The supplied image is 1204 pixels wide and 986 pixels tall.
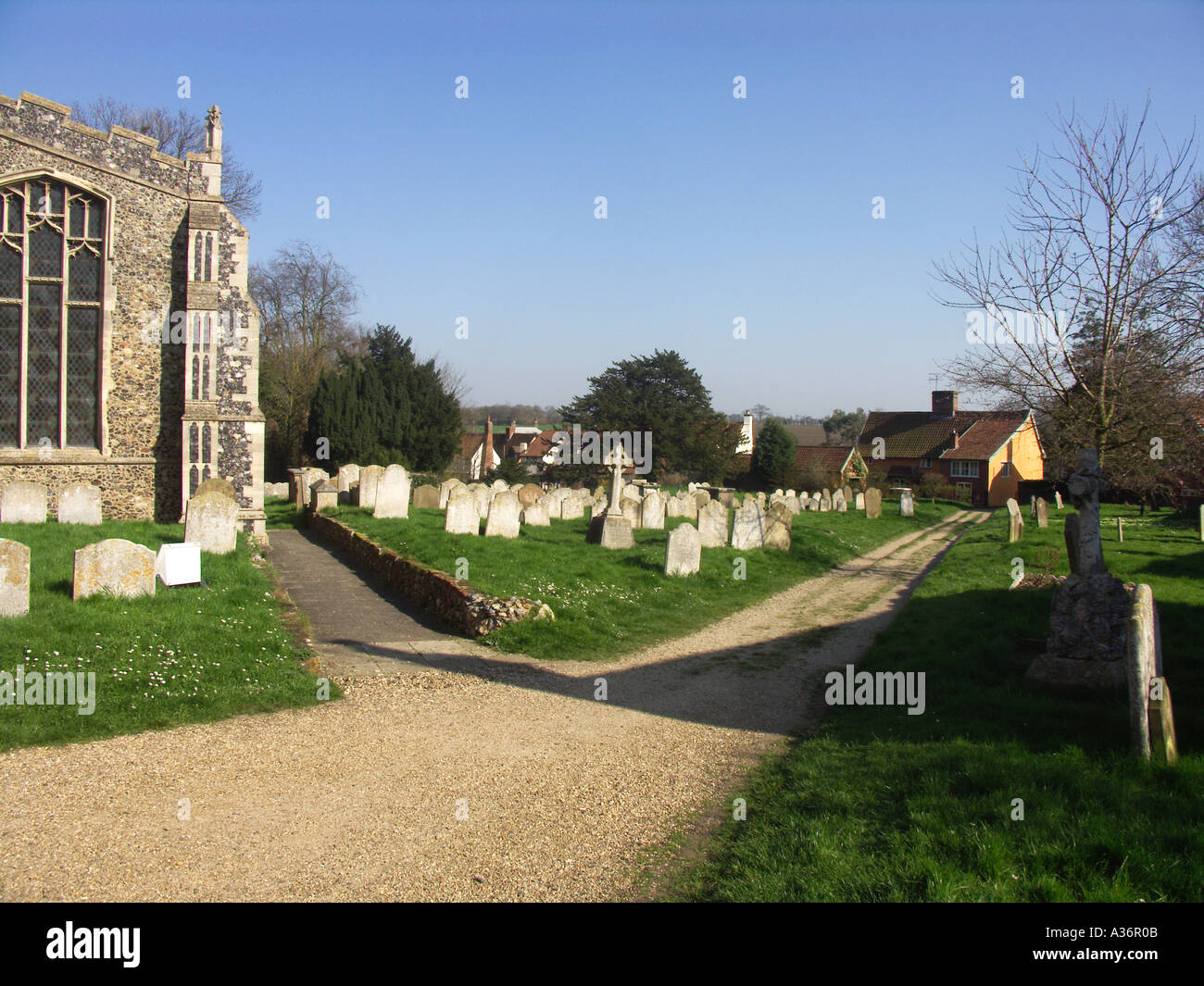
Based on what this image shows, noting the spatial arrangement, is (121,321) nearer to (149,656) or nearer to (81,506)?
(81,506)

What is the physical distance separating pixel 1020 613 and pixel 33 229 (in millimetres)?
18233

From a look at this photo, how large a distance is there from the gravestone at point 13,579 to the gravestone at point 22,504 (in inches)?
262

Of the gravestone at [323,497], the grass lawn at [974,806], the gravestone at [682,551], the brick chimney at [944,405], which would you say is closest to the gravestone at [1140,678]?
the grass lawn at [974,806]

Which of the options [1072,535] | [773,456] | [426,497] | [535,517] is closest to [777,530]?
[535,517]

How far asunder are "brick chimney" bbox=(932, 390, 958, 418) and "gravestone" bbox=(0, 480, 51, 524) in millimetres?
52991

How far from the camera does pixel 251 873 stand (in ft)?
13.5

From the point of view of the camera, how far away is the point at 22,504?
43.9 feet

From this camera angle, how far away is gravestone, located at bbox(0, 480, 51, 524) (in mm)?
13273

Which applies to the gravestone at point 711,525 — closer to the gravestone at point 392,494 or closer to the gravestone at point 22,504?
the gravestone at point 392,494

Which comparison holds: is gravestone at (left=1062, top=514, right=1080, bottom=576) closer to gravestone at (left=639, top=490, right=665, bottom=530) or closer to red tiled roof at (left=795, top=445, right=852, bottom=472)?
gravestone at (left=639, top=490, right=665, bottom=530)

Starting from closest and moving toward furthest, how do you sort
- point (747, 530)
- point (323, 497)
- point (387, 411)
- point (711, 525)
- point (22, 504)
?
point (22, 504) → point (711, 525) → point (747, 530) → point (323, 497) → point (387, 411)

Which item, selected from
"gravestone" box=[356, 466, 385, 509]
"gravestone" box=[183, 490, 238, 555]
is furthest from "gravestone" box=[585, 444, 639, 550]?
"gravestone" box=[183, 490, 238, 555]

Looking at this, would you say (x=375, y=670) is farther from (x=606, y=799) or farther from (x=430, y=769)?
(x=606, y=799)

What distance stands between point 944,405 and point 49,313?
176ft
